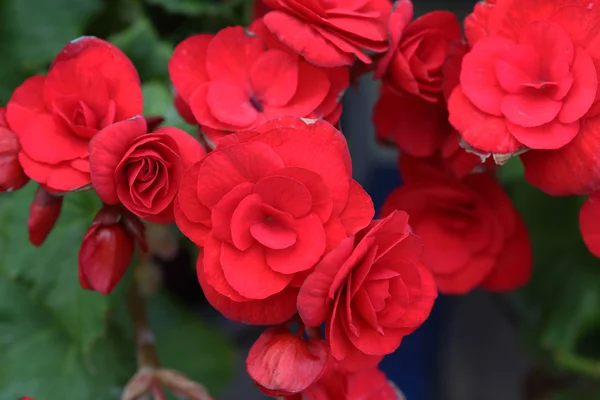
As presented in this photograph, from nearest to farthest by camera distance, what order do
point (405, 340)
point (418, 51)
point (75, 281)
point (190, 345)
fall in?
1. point (418, 51)
2. point (75, 281)
3. point (190, 345)
4. point (405, 340)

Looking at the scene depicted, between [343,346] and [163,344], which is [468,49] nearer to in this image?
[343,346]

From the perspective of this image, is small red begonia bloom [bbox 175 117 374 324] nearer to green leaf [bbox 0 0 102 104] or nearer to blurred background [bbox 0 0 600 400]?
blurred background [bbox 0 0 600 400]

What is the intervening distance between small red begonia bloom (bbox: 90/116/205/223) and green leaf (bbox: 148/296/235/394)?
55 centimetres

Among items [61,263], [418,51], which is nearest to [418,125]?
[418,51]

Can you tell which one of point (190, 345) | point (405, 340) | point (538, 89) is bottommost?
point (405, 340)

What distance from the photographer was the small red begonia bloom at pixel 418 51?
0.51 metres

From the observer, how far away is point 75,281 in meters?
0.67

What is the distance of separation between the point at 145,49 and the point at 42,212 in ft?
1.24

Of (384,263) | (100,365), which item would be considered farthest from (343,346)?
(100,365)

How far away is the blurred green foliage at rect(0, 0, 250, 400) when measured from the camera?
674 mm

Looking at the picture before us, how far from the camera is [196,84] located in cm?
52

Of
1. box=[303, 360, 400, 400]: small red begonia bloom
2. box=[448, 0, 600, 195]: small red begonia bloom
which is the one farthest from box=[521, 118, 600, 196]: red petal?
box=[303, 360, 400, 400]: small red begonia bloom

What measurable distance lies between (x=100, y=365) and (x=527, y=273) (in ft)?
1.65

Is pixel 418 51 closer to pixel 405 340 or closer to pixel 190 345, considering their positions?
pixel 190 345
